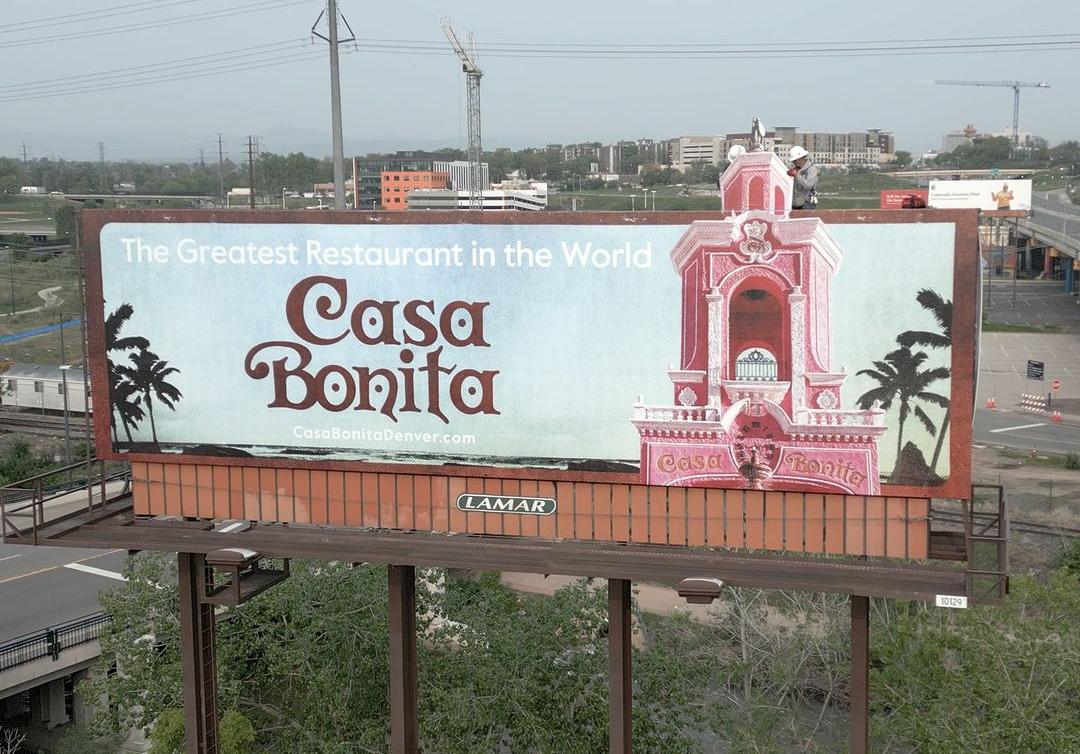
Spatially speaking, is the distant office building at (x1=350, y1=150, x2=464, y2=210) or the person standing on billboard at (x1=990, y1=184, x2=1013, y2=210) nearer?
the distant office building at (x1=350, y1=150, x2=464, y2=210)

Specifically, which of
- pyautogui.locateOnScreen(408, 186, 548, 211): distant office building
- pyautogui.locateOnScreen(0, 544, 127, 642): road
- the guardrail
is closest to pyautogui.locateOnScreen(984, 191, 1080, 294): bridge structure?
pyautogui.locateOnScreen(408, 186, 548, 211): distant office building

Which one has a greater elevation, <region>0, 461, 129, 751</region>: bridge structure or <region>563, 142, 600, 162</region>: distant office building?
<region>563, 142, 600, 162</region>: distant office building

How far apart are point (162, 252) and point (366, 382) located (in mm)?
2917

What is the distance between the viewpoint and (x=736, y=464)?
12406 millimetres

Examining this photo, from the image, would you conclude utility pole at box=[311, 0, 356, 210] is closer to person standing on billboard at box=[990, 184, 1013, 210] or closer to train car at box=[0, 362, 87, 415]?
train car at box=[0, 362, 87, 415]

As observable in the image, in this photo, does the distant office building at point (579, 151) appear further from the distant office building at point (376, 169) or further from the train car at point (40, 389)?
the train car at point (40, 389)

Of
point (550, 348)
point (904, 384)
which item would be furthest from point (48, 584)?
point (904, 384)

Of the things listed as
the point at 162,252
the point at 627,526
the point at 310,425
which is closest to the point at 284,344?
the point at 310,425

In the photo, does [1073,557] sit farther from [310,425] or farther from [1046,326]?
[1046,326]

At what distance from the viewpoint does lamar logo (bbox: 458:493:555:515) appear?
42.8 ft

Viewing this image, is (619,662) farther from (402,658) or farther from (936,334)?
(936,334)

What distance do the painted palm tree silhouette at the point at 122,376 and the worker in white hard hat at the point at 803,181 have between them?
7.80 meters

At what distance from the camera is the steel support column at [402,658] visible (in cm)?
1425

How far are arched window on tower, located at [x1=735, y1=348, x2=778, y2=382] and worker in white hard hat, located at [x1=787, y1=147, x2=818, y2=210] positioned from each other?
5.56 feet
